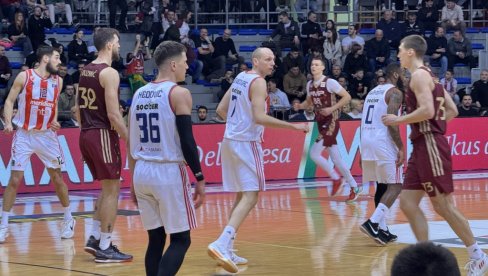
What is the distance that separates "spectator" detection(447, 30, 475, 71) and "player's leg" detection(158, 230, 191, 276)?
20.8 metres

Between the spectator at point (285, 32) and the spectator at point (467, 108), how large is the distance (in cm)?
479

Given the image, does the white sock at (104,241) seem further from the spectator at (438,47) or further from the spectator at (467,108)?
the spectator at (438,47)

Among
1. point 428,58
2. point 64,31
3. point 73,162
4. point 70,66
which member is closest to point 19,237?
point 73,162

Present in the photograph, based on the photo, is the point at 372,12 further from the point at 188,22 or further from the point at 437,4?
the point at 188,22

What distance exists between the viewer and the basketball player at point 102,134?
993cm

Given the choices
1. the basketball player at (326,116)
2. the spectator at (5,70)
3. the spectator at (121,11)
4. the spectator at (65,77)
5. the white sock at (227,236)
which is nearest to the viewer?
the white sock at (227,236)

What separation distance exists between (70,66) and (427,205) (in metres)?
11.0

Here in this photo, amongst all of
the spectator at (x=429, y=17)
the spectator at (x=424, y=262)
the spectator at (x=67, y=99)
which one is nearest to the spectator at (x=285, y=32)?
the spectator at (x=429, y=17)

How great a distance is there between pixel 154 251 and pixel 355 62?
1821cm

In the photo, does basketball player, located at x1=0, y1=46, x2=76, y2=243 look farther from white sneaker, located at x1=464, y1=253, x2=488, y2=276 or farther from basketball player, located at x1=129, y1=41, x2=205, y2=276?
white sneaker, located at x1=464, y1=253, x2=488, y2=276

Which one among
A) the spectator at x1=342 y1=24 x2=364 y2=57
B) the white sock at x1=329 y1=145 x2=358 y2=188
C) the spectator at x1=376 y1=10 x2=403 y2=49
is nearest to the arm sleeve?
the white sock at x1=329 y1=145 x2=358 y2=188

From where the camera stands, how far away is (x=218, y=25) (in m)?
27.5

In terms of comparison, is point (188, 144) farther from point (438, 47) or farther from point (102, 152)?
point (438, 47)

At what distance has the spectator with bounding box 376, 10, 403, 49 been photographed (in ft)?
89.2
